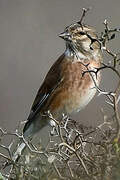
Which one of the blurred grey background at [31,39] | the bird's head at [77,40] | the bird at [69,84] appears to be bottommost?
the blurred grey background at [31,39]

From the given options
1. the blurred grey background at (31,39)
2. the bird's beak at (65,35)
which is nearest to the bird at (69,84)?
the bird's beak at (65,35)

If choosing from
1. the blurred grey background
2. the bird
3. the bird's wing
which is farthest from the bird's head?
the blurred grey background

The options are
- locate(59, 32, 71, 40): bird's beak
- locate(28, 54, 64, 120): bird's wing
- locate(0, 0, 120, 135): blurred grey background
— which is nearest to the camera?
locate(59, 32, 71, 40): bird's beak

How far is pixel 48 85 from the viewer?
6473mm

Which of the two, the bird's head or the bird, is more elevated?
the bird's head

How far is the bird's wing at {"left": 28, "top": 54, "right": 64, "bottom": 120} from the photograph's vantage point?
6.38 meters

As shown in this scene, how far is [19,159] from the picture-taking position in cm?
284

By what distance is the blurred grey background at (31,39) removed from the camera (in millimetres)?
10584

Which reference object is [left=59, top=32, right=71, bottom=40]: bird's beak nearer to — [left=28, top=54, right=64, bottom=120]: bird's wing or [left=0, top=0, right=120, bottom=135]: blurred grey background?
[left=28, top=54, right=64, bottom=120]: bird's wing

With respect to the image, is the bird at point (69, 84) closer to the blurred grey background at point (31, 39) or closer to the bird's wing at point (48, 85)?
the bird's wing at point (48, 85)

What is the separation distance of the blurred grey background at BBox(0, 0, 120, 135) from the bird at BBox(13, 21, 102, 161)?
3.00m

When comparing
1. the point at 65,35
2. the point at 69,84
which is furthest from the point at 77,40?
the point at 69,84

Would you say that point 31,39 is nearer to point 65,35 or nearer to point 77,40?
point 77,40

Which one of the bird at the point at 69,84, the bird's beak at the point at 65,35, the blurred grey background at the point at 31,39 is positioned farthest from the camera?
the blurred grey background at the point at 31,39
